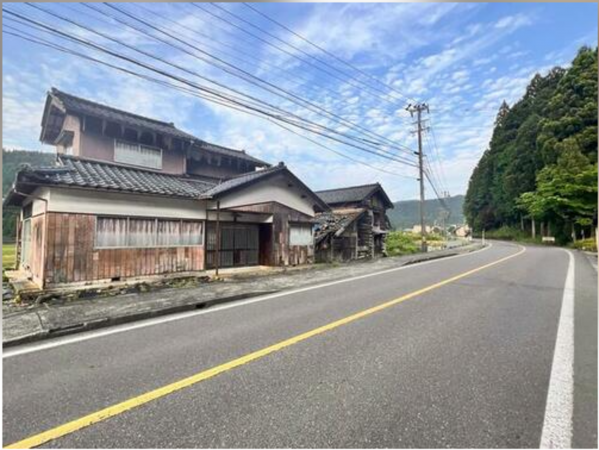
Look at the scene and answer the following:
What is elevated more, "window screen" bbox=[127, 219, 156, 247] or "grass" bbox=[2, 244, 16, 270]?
"window screen" bbox=[127, 219, 156, 247]

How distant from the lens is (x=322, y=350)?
4.18 metres

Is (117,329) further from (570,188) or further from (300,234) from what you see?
(570,188)

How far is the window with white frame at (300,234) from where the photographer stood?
49.2ft

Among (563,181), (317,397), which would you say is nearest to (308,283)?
(317,397)

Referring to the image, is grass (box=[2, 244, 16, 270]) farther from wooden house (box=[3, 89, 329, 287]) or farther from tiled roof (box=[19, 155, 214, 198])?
tiled roof (box=[19, 155, 214, 198])

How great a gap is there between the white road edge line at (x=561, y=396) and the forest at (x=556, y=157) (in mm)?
34670

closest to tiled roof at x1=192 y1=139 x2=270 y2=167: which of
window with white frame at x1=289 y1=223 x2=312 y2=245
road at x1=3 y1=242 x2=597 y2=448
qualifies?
window with white frame at x1=289 y1=223 x2=312 y2=245

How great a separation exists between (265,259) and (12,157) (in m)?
56.4

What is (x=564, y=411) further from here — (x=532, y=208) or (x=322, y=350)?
(x=532, y=208)

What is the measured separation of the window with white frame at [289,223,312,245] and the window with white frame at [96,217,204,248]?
4454 mm

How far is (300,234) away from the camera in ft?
51.0

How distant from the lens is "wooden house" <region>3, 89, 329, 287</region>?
8.98 m

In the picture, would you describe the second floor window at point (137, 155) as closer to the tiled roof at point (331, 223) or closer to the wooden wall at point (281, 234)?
the wooden wall at point (281, 234)

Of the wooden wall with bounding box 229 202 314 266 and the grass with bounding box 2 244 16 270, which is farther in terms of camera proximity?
the grass with bounding box 2 244 16 270
